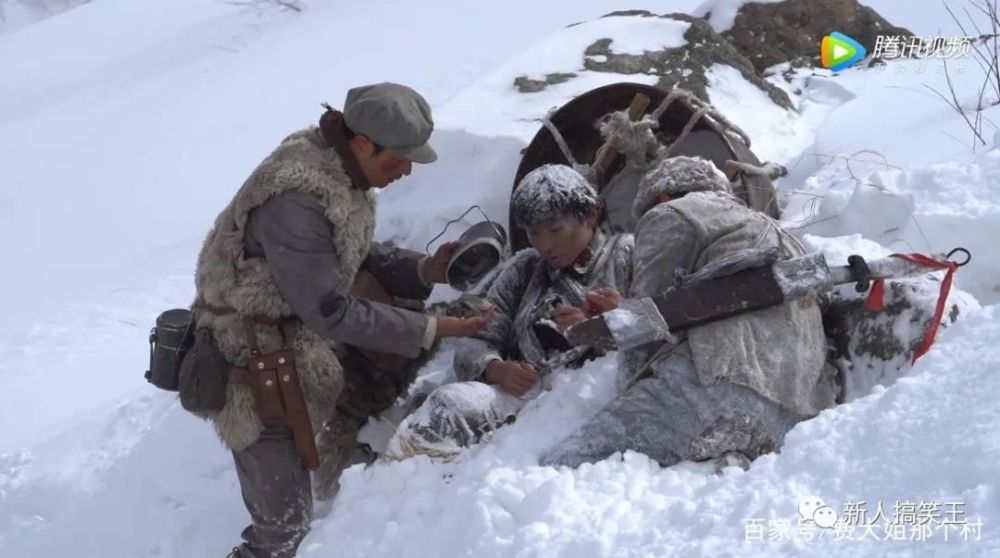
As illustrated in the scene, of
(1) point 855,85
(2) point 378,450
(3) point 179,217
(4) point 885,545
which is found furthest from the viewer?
(3) point 179,217

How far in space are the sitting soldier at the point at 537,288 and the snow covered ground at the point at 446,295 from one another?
0.17 meters

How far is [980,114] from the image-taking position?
5.30 meters

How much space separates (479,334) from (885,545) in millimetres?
1704

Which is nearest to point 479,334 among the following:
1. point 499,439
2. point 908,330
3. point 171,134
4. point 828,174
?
point 499,439

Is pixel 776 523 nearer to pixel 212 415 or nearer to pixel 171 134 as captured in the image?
pixel 212 415

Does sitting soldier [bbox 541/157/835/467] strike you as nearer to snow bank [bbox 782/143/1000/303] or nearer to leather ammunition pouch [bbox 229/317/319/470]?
leather ammunition pouch [bbox 229/317/319/470]

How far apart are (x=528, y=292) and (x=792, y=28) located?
5.01 metres

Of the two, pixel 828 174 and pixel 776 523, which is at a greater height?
pixel 776 523

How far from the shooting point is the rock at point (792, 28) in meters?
7.34

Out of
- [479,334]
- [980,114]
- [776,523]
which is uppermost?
[776,523]

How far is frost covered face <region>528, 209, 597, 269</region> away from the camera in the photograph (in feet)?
11.0

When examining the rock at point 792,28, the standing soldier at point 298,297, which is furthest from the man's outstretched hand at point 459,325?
the rock at point 792,28

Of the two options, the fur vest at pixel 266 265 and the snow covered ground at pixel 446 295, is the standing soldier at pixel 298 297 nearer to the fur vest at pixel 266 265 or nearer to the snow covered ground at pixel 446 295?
the fur vest at pixel 266 265

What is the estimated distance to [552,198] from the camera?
3.29m
